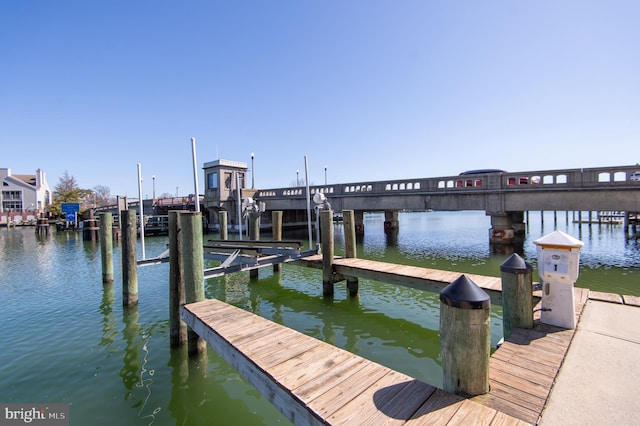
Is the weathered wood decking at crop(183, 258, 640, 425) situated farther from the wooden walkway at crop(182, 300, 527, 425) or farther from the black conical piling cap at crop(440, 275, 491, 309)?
the black conical piling cap at crop(440, 275, 491, 309)

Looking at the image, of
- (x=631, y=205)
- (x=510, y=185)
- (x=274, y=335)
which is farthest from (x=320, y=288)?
(x=631, y=205)

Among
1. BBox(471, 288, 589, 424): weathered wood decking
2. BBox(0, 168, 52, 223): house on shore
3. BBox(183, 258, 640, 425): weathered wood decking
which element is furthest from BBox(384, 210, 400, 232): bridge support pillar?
BBox(0, 168, 52, 223): house on shore

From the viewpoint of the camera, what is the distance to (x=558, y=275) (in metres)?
4.63

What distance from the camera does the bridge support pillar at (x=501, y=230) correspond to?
19.8m

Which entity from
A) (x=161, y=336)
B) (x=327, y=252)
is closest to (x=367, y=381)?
(x=161, y=336)

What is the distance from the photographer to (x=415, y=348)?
6.54 m

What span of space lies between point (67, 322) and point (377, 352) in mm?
8446

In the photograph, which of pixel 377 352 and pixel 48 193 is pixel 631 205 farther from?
pixel 48 193

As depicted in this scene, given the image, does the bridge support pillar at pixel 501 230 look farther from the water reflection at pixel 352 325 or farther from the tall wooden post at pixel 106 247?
the tall wooden post at pixel 106 247

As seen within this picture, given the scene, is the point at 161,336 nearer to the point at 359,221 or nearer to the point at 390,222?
the point at 359,221

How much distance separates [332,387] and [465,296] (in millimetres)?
1676

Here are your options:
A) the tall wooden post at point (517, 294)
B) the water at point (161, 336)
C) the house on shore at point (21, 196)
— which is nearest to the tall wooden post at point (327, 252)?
the water at point (161, 336)

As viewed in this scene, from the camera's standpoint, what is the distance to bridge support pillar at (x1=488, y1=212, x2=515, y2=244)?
19844 mm

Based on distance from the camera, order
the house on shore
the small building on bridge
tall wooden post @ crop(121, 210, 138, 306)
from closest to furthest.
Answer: tall wooden post @ crop(121, 210, 138, 306)
the small building on bridge
the house on shore
